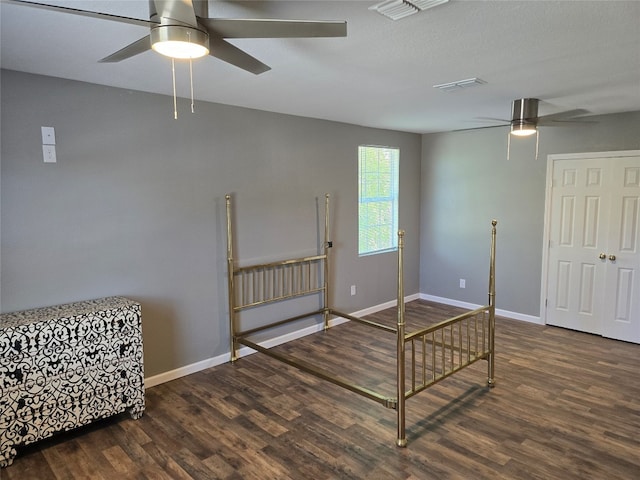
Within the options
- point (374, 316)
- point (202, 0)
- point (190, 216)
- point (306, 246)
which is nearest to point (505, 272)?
point (374, 316)

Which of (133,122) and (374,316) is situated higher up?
(133,122)

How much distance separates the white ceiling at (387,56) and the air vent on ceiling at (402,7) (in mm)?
51

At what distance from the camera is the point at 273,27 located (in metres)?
1.49

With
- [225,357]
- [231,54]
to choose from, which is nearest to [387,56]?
[231,54]

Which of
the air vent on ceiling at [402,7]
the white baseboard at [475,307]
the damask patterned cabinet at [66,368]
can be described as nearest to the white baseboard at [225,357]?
the damask patterned cabinet at [66,368]

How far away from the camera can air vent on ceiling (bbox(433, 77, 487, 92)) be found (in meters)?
2.94

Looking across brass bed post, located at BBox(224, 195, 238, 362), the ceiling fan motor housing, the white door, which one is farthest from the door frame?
brass bed post, located at BBox(224, 195, 238, 362)

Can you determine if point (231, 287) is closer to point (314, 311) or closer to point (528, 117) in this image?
point (314, 311)

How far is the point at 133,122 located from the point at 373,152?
10.0ft

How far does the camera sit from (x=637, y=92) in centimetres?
337

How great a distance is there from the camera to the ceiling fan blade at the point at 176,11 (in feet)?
4.65

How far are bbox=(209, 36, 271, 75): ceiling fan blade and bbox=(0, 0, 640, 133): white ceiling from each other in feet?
0.72

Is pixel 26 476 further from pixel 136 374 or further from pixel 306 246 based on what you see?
pixel 306 246

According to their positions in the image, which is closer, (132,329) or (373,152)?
(132,329)
